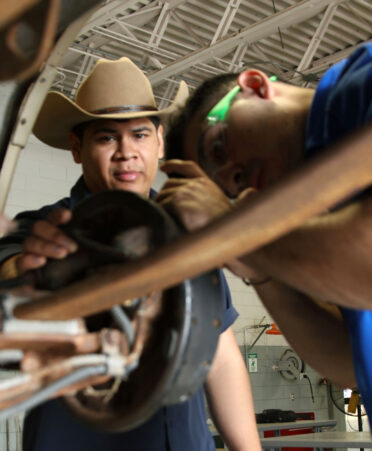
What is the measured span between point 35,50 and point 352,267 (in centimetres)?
45

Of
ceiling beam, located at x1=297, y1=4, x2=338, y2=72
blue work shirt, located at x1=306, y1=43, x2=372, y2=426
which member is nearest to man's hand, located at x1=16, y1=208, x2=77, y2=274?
blue work shirt, located at x1=306, y1=43, x2=372, y2=426

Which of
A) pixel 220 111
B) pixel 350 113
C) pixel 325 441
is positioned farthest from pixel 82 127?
pixel 325 441

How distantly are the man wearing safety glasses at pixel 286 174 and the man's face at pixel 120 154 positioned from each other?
446 millimetres

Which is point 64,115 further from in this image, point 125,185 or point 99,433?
point 99,433

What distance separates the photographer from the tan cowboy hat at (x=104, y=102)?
1.94 m

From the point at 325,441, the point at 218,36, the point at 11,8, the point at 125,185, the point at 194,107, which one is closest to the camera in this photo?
the point at 11,8

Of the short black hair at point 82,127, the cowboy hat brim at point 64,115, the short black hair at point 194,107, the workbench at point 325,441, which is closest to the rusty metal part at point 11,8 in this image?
the short black hair at point 194,107

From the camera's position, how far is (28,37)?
0.64 metres

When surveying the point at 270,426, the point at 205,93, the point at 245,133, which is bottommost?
the point at 270,426

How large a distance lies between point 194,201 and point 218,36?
16.9 feet

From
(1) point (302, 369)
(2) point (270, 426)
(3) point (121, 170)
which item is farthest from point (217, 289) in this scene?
(1) point (302, 369)

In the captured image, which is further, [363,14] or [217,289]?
[363,14]

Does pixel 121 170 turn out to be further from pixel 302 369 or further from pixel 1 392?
pixel 302 369

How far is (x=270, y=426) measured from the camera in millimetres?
5219
